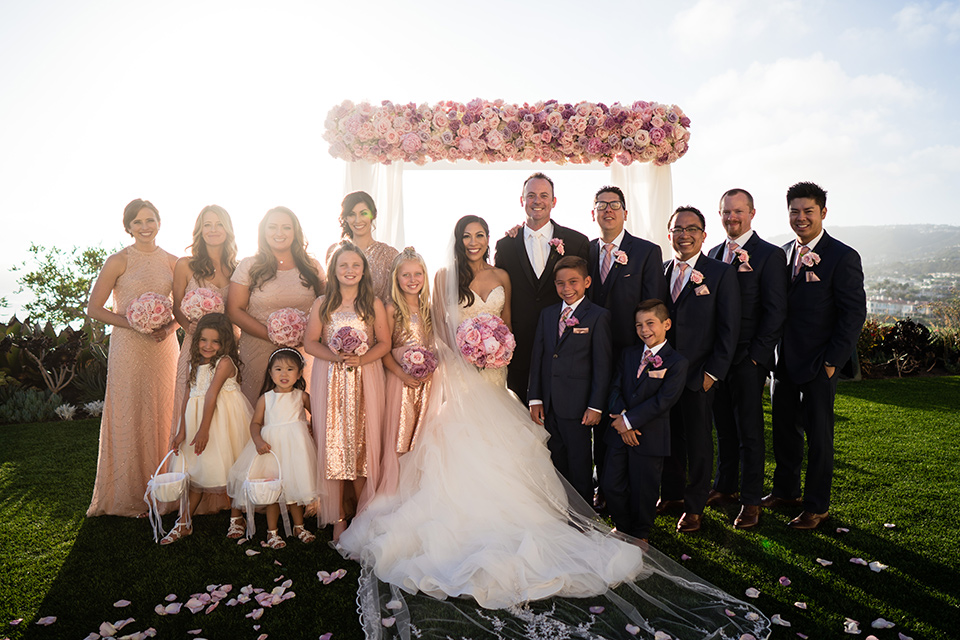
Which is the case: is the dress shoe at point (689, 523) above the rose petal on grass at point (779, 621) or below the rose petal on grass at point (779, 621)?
above

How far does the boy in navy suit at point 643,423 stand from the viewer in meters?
4.30

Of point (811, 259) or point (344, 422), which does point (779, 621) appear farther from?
point (344, 422)

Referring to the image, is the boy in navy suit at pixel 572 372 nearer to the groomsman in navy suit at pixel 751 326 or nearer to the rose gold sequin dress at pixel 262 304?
the groomsman in navy suit at pixel 751 326

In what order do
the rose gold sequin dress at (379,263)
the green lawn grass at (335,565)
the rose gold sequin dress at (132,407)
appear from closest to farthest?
the green lawn grass at (335,565), the rose gold sequin dress at (132,407), the rose gold sequin dress at (379,263)

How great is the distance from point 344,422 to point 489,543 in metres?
1.50

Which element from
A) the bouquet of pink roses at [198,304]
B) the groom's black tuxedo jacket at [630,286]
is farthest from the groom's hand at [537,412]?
the bouquet of pink roses at [198,304]

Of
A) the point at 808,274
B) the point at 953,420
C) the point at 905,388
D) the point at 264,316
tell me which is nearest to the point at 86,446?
the point at 264,316

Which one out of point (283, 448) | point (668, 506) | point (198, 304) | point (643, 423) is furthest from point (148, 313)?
point (668, 506)

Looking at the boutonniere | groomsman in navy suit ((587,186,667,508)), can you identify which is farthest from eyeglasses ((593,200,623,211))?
the boutonniere

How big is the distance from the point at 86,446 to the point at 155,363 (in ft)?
11.2

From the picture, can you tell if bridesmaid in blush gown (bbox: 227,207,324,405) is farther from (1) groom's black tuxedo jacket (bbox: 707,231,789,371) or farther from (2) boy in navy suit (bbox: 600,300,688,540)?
(1) groom's black tuxedo jacket (bbox: 707,231,789,371)

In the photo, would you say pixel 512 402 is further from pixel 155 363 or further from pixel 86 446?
pixel 86 446

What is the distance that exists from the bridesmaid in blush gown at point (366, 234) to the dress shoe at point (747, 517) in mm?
3549

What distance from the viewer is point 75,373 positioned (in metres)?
10.1
